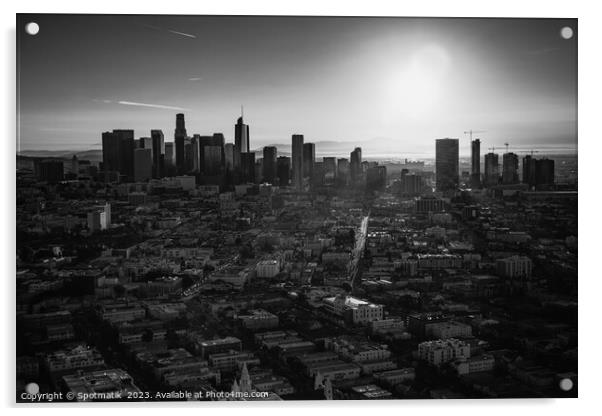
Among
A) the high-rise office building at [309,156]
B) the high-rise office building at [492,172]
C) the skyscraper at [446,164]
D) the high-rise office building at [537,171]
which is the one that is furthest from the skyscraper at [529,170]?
the high-rise office building at [309,156]

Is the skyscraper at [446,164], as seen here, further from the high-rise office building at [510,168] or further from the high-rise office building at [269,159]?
the high-rise office building at [269,159]

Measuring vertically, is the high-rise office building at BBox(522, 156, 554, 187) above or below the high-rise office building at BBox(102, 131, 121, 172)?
below

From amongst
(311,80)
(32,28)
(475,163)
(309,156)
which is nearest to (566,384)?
(475,163)

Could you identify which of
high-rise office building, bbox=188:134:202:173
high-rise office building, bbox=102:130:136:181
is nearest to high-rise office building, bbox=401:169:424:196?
high-rise office building, bbox=188:134:202:173

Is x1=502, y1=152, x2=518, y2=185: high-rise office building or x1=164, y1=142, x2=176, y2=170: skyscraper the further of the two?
x1=502, y1=152, x2=518, y2=185: high-rise office building

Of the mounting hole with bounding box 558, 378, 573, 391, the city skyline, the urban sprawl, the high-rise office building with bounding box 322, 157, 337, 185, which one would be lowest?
the mounting hole with bounding box 558, 378, 573, 391

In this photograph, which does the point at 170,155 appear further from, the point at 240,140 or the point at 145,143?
the point at 240,140

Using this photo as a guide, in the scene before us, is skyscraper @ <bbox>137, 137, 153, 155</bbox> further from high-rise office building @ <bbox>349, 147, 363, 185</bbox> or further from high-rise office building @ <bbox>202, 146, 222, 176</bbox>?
high-rise office building @ <bbox>349, 147, 363, 185</bbox>
